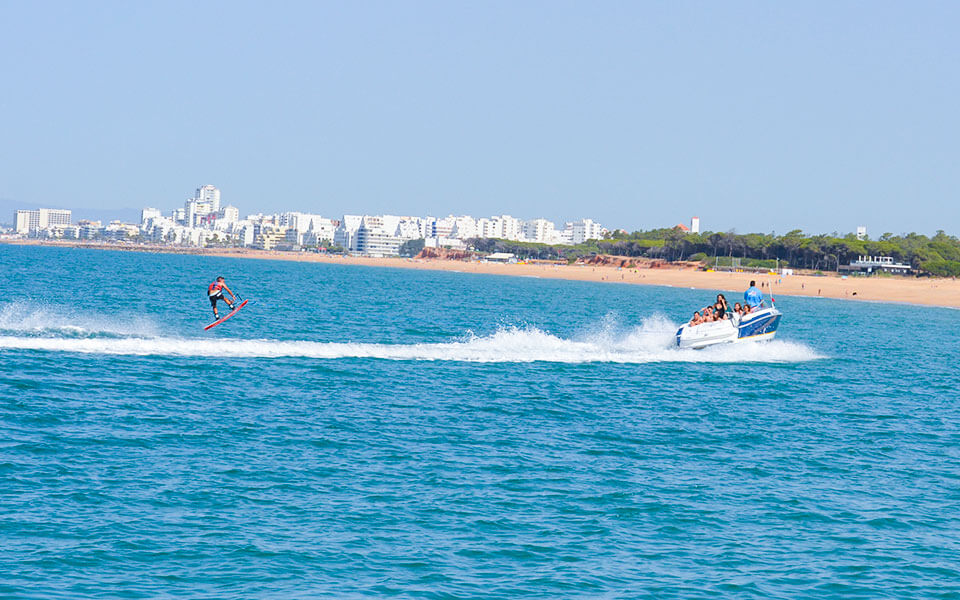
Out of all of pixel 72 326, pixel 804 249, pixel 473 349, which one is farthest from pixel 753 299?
pixel 804 249

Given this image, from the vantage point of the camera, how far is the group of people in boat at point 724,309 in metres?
33.1

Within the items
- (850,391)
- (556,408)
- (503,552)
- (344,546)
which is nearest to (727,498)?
(503,552)

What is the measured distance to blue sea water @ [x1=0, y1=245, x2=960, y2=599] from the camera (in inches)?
450

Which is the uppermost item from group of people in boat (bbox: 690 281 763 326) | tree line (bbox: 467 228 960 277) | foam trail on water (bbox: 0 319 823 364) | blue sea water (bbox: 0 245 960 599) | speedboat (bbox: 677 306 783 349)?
tree line (bbox: 467 228 960 277)

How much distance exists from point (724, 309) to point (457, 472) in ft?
63.4

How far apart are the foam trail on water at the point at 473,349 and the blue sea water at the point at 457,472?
16 cm

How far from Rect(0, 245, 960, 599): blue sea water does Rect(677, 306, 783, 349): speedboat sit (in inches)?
34.3

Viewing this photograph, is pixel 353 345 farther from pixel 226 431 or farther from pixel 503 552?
pixel 503 552

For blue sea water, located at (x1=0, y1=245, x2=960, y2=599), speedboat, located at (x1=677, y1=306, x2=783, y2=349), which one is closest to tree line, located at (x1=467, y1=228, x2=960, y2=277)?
speedboat, located at (x1=677, y1=306, x2=783, y2=349)

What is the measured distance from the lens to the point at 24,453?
1595 cm

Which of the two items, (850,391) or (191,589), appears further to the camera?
(850,391)

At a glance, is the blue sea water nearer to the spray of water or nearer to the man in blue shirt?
the spray of water

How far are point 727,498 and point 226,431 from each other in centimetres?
909

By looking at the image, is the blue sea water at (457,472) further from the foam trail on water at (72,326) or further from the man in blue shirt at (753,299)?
the man in blue shirt at (753,299)
